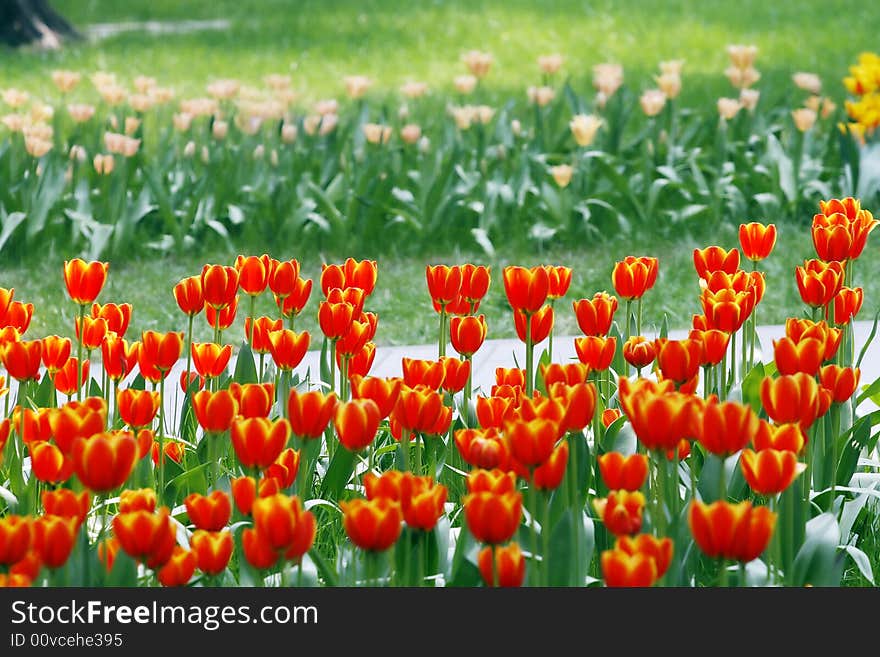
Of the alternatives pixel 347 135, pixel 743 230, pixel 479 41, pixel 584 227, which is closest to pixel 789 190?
pixel 584 227

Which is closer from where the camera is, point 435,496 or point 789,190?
point 435,496

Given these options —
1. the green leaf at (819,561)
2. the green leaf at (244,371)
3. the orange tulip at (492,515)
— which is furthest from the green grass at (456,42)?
the orange tulip at (492,515)

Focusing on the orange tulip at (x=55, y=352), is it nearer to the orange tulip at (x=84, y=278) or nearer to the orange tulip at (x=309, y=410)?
the orange tulip at (x=84, y=278)

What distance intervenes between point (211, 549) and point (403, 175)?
5.23 meters

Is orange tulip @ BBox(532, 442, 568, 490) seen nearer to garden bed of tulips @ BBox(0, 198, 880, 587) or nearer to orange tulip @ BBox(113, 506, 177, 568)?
garden bed of tulips @ BBox(0, 198, 880, 587)

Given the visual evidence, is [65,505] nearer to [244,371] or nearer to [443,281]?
[443,281]

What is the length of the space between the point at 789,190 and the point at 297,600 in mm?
5609

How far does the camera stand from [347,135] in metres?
7.23

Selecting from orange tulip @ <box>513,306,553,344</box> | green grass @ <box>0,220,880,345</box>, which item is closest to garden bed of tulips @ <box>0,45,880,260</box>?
green grass @ <box>0,220,880,345</box>

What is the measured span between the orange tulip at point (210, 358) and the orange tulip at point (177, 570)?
3.36 ft

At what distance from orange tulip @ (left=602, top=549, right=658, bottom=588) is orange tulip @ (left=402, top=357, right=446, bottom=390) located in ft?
2.63

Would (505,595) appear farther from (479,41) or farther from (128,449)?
(479,41)

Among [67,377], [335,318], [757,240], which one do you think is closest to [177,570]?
[335,318]

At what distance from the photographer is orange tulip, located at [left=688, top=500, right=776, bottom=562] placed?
1.66 meters
